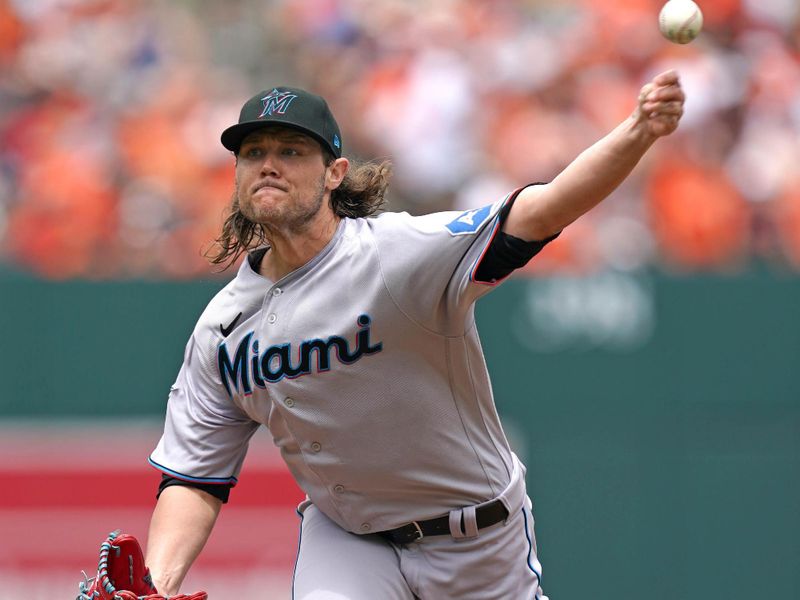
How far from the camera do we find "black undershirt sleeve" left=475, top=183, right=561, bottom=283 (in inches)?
135

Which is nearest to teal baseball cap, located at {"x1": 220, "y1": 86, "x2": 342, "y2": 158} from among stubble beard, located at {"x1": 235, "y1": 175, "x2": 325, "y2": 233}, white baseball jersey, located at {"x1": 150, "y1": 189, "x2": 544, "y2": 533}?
stubble beard, located at {"x1": 235, "y1": 175, "x2": 325, "y2": 233}

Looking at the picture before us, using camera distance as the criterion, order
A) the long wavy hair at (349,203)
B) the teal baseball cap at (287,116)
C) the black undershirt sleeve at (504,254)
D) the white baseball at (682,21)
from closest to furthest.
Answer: the white baseball at (682,21) → the black undershirt sleeve at (504,254) → the teal baseball cap at (287,116) → the long wavy hair at (349,203)

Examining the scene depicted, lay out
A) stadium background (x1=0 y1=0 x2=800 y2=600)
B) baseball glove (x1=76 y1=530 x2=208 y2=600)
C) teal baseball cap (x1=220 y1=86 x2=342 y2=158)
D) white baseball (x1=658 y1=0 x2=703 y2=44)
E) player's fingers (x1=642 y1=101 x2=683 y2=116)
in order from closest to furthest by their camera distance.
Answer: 1. player's fingers (x1=642 y1=101 x2=683 y2=116)
2. white baseball (x1=658 y1=0 x2=703 y2=44)
3. baseball glove (x1=76 y1=530 x2=208 y2=600)
4. teal baseball cap (x1=220 y1=86 x2=342 y2=158)
5. stadium background (x1=0 y1=0 x2=800 y2=600)

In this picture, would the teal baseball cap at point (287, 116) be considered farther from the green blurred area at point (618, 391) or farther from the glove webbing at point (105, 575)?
the green blurred area at point (618, 391)

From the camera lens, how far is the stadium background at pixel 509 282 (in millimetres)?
7363

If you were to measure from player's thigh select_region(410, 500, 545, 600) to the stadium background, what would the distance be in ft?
9.64

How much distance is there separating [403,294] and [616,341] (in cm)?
394

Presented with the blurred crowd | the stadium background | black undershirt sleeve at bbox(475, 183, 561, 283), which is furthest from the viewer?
the blurred crowd

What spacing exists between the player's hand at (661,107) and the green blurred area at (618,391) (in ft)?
13.6

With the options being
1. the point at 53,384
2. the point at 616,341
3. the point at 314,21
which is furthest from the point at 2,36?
the point at 616,341

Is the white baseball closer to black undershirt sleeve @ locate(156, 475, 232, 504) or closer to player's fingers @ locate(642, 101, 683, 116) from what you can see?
player's fingers @ locate(642, 101, 683, 116)

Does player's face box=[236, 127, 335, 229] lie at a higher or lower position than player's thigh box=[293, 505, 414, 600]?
higher

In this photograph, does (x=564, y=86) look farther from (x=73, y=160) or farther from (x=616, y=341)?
(x=73, y=160)

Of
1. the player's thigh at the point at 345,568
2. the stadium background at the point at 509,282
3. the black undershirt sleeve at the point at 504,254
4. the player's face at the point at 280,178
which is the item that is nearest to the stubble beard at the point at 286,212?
the player's face at the point at 280,178
